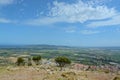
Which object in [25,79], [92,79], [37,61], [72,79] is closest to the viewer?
[72,79]

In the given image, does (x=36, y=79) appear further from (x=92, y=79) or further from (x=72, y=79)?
(x=92, y=79)

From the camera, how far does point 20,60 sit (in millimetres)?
76812

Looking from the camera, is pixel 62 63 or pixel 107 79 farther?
pixel 62 63

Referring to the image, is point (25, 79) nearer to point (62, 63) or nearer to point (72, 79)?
point (72, 79)

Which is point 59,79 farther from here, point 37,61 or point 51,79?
point 37,61

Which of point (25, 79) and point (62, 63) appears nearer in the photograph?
point (25, 79)

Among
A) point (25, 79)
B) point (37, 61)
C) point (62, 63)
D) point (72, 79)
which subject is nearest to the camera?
point (72, 79)

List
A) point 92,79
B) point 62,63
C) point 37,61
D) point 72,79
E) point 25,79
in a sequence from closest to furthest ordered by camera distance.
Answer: point 72,79 → point 25,79 → point 92,79 → point 62,63 → point 37,61

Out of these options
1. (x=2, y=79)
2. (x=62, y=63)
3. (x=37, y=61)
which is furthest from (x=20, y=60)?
(x=2, y=79)

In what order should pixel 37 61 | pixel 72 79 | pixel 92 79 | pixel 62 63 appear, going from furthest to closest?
pixel 37 61 → pixel 62 63 → pixel 92 79 → pixel 72 79

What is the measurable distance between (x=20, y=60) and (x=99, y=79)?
169 feet

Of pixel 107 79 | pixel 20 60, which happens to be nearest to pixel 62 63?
pixel 20 60

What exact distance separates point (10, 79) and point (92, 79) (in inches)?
440

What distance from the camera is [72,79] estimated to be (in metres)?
24.7
